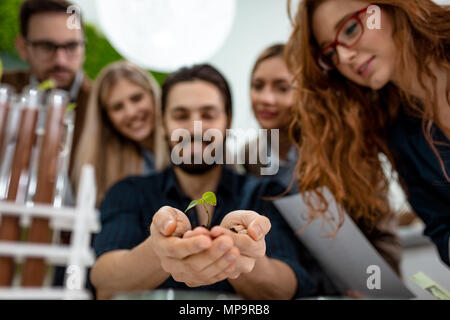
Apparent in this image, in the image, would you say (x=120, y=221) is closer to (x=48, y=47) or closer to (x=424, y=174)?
(x=48, y=47)

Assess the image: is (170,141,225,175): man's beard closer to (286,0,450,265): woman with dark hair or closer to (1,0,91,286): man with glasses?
(286,0,450,265): woman with dark hair

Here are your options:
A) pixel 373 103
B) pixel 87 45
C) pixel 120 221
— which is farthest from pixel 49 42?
pixel 373 103

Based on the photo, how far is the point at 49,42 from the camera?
0.67m

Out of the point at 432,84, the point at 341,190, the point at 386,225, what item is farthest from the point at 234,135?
the point at 386,225

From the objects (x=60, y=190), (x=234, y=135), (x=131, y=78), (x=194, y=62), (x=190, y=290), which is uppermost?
(x=131, y=78)

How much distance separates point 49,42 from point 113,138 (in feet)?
1.02

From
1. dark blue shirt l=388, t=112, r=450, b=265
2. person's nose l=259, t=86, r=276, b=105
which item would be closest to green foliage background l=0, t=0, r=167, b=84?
person's nose l=259, t=86, r=276, b=105

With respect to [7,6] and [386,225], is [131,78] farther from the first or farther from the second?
[386,225]

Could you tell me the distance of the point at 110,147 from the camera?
91 centimetres

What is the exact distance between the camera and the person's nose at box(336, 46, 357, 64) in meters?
0.53

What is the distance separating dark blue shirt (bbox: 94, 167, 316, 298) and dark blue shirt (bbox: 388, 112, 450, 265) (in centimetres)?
23

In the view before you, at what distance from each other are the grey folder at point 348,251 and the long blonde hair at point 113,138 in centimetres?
36

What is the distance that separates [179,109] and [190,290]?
0.29 meters

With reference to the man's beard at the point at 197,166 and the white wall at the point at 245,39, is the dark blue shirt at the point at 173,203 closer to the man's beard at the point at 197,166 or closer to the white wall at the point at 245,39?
the man's beard at the point at 197,166
